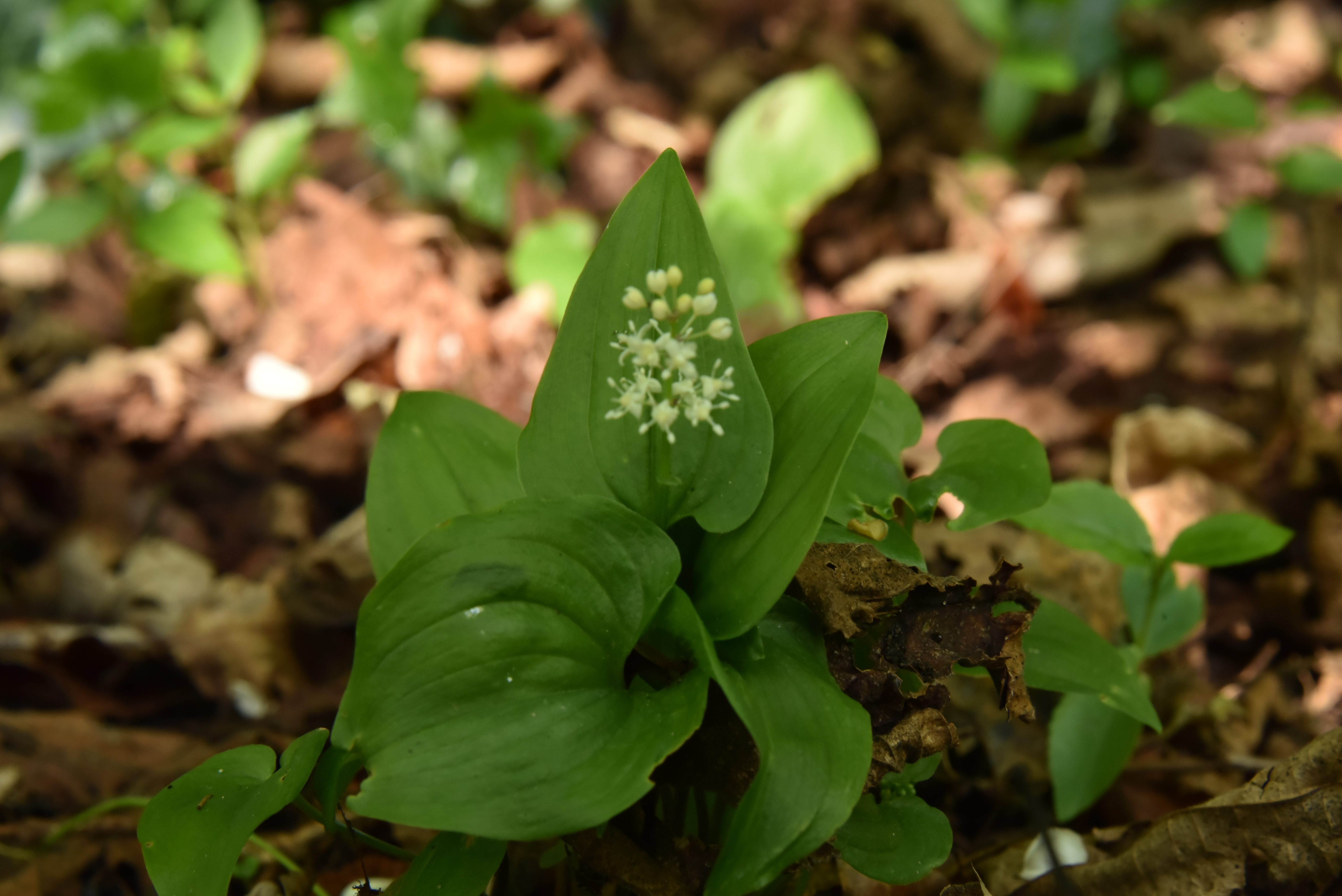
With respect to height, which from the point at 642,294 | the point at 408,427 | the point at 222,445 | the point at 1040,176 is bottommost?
the point at 222,445

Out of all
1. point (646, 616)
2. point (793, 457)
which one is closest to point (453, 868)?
point (646, 616)

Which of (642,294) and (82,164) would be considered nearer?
(642,294)

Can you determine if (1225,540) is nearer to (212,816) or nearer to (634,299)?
(634,299)

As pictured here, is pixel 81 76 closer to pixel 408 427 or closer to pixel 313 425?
pixel 313 425

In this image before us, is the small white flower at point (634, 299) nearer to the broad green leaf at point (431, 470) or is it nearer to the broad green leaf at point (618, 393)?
the broad green leaf at point (618, 393)

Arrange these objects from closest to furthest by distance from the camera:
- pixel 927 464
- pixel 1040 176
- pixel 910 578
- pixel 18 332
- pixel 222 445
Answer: pixel 910 578 → pixel 927 464 → pixel 222 445 → pixel 18 332 → pixel 1040 176

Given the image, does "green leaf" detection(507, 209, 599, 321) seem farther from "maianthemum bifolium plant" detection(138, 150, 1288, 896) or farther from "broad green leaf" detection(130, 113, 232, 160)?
"maianthemum bifolium plant" detection(138, 150, 1288, 896)

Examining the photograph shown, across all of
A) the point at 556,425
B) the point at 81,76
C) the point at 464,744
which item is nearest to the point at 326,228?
the point at 81,76

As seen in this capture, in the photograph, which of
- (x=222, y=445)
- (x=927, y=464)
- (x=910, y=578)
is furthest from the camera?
(x=222, y=445)
